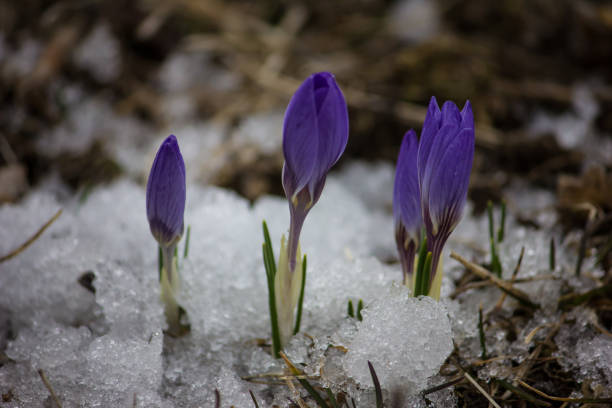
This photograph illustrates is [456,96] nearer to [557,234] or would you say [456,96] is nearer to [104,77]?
[557,234]

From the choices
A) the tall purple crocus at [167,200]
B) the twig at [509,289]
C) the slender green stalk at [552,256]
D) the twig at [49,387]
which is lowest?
the twig at [49,387]

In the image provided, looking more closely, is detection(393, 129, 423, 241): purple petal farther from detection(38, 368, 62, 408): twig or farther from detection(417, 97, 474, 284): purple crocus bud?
detection(38, 368, 62, 408): twig

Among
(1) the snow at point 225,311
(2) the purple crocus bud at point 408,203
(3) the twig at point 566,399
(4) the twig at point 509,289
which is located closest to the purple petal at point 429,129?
(2) the purple crocus bud at point 408,203

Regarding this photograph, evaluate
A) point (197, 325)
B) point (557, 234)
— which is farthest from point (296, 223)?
point (557, 234)

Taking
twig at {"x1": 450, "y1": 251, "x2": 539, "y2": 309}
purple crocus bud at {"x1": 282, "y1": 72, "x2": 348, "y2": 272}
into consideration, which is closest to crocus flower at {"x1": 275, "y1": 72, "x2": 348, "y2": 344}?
purple crocus bud at {"x1": 282, "y1": 72, "x2": 348, "y2": 272}

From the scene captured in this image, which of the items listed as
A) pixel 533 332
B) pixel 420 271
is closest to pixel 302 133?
pixel 420 271

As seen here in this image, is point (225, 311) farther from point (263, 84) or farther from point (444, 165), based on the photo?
point (263, 84)

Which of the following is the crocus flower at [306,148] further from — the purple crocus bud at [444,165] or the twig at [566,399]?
the twig at [566,399]
